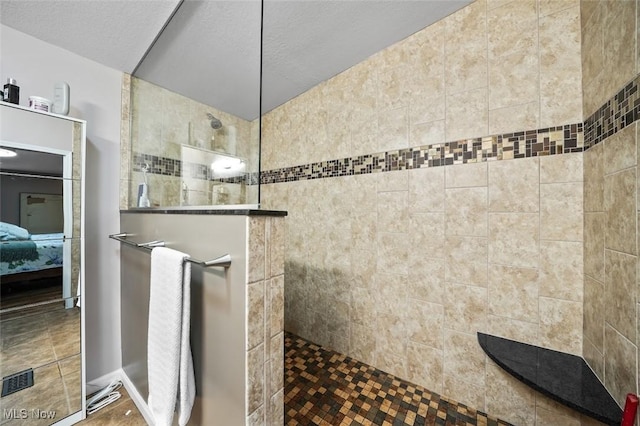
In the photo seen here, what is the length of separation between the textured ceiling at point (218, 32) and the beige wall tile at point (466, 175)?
87cm

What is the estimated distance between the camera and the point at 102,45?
1.44m

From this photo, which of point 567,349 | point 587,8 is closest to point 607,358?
point 567,349

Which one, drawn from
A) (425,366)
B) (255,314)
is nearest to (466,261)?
(425,366)

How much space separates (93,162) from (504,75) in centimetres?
251

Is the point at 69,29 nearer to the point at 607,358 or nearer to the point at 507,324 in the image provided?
the point at 507,324

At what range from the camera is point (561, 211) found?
1.09 meters

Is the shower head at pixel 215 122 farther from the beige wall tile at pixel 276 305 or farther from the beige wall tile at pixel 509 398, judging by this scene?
the beige wall tile at pixel 509 398

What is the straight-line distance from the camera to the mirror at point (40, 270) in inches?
45.9

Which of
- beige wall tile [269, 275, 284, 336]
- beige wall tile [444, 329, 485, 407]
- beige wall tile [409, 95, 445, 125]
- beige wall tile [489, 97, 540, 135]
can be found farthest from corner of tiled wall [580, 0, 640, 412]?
beige wall tile [269, 275, 284, 336]

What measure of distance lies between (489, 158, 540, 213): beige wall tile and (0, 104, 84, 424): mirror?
7.47 feet

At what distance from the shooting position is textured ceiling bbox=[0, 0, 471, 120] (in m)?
1.07

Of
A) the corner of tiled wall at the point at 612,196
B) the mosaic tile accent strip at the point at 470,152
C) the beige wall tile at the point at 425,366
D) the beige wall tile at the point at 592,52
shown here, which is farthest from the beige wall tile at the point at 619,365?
the beige wall tile at the point at 592,52

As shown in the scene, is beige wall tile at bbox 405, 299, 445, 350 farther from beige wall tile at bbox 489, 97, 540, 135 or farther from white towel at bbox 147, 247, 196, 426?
white towel at bbox 147, 247, 196, 426

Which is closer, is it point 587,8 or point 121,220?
point 587,8
